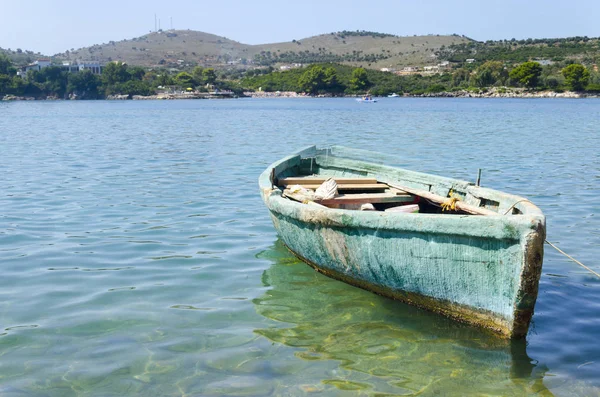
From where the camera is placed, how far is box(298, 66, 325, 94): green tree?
171125 mm

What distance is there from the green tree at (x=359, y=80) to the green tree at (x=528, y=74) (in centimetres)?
4461

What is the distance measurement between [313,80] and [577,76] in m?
73.9

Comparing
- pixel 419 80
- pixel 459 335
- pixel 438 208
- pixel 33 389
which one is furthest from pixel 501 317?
pixel 419 80

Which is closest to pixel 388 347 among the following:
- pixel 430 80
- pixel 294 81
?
pixel 430 80

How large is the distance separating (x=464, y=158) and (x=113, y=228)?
14358 millimetres

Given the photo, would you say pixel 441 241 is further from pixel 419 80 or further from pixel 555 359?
pixel 419 80

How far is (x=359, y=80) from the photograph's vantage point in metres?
165

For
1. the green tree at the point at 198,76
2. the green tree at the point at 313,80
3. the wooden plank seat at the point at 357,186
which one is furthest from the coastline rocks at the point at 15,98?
the wooden plank seat at the point at 357,186

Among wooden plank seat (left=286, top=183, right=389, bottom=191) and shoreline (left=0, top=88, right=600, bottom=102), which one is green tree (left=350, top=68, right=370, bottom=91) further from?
wooden plank seat (left=286, top=183, right=389, bottom=191)

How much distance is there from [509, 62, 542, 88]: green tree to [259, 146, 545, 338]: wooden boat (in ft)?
432

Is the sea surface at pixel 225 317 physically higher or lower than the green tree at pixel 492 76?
lower

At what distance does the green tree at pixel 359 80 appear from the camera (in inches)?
6491

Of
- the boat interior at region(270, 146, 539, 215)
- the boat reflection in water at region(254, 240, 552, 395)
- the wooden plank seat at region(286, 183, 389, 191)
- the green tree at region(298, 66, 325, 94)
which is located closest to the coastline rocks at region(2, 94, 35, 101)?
the green tree at region(298, 66, 325, 94)

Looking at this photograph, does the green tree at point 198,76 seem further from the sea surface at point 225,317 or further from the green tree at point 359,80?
the sea surface at point 225,317
